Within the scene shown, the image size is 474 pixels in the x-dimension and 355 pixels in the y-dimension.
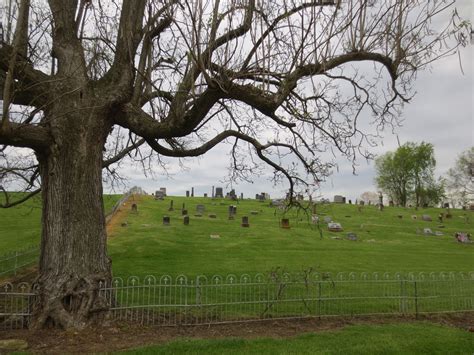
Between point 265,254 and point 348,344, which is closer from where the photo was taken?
point 348,344

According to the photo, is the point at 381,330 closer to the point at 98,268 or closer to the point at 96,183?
the point at 98,268

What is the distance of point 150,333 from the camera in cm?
796

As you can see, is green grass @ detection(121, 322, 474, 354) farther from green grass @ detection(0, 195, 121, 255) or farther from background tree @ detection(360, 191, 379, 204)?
background tree @ detection(360, 191, 379, 204)

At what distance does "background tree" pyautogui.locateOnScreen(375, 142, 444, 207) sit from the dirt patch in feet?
192

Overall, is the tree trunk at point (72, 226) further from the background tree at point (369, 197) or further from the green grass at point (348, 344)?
the background tree at point (369, 197)

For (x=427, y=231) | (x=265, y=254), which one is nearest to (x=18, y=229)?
(x=265, y=254)

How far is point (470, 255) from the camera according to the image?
22938 mm

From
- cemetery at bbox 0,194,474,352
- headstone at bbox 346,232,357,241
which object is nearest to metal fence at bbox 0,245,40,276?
cemetery at bbox 0,194,474,352

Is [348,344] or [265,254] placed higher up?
[265,254]

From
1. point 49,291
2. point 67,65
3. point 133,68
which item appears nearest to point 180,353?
Result: point 49,291

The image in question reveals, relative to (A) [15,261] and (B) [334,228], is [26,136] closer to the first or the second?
(A) [15,261]

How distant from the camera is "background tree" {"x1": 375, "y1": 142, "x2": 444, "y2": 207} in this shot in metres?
63.7

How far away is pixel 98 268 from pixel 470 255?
21.5 metres

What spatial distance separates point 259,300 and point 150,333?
296 cm
